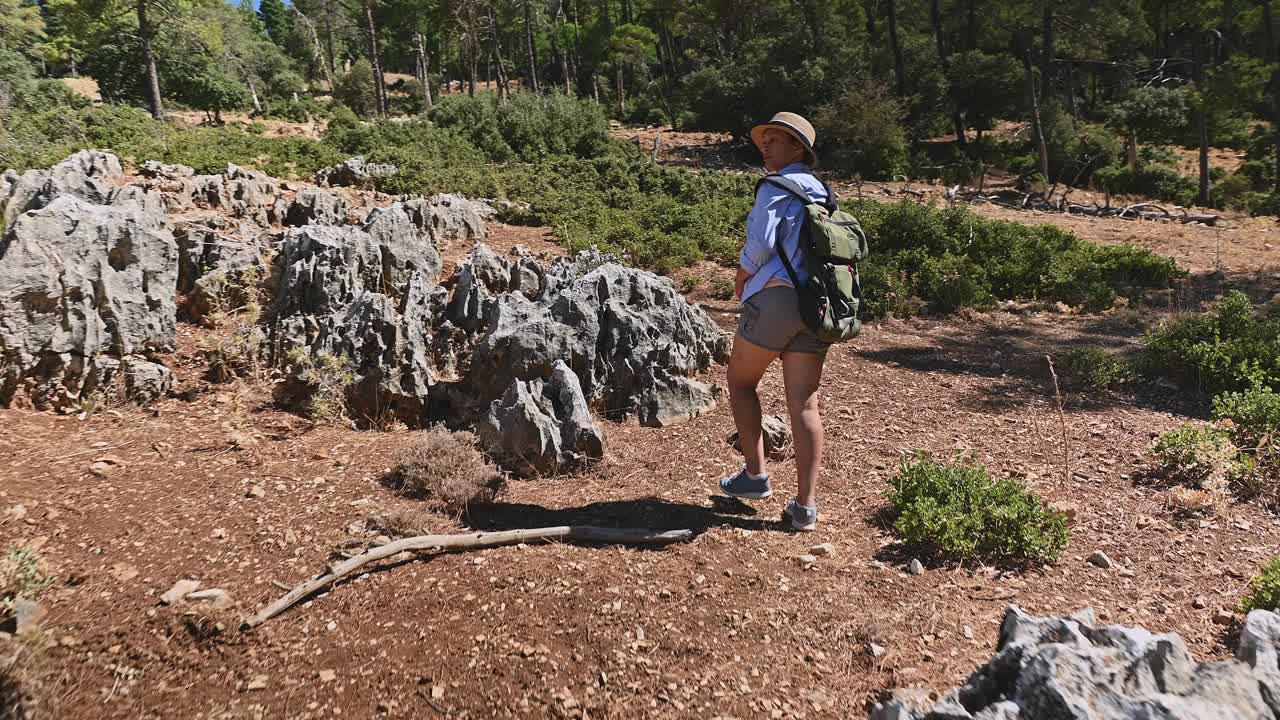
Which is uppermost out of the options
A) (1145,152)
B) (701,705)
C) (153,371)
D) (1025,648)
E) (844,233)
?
(1145,152)

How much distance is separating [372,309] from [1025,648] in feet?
15.5

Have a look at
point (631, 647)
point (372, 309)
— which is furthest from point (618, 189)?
point (631, 647)

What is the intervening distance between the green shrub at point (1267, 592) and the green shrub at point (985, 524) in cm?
73

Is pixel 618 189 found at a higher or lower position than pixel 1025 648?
higher

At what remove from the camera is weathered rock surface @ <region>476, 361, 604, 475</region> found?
14.8ft

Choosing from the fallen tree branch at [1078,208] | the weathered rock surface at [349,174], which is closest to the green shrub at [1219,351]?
the weathered rock surface at [349,174]

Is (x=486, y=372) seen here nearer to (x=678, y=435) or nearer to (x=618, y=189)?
(x=678, y=435)

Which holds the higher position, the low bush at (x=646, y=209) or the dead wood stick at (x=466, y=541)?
the low bush at (x=646, y=209)

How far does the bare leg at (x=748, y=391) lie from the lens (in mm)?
3670

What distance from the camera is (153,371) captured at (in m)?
5.12

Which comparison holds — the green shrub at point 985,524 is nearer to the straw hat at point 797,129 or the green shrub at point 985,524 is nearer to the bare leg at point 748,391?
the bare leg at point 748,391

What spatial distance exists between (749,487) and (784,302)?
1.07 metres

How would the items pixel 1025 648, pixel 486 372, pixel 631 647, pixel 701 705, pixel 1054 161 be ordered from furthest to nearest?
pixel 1054 161 < pixel 486 372 < pixel 631 647 < pixel 701 705 < pixel 1025 648

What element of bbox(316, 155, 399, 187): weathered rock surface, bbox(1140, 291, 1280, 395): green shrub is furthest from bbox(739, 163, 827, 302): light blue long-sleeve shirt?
bbox(316, 155, 399, 187): weathered rock surface
